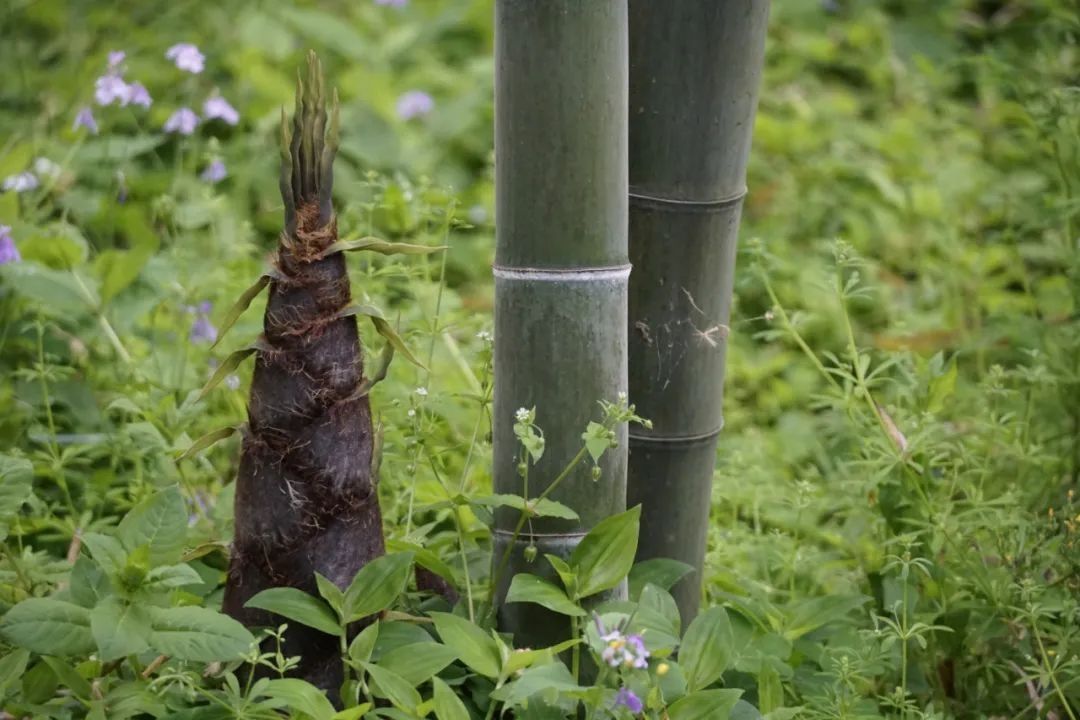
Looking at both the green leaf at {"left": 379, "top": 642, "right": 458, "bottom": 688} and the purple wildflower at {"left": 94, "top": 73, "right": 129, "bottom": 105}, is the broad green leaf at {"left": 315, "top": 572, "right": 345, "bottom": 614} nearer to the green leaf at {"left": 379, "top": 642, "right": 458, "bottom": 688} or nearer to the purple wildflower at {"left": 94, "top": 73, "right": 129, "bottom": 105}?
the green leaf at {"left": 379, "top": 642, "right": 458, "bottom": 688}

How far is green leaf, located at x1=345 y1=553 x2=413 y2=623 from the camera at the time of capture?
→ 1.40 meters

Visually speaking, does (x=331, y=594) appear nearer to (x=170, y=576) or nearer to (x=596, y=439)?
(x=170, y=576)

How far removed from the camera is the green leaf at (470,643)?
1378 mm

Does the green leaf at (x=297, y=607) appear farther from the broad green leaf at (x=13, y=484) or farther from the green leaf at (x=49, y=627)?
the broad green leaf at (x=13, y=484)

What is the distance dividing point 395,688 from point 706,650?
0.36m

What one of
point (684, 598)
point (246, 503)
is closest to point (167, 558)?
point (246, 503)

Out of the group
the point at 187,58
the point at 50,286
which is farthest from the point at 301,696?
the point at 187,58

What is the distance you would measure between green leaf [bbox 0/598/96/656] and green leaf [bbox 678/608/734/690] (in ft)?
2.15

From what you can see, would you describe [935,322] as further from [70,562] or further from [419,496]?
[70,562]

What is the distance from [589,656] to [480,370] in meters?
0.44

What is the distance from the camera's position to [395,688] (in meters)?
1.34

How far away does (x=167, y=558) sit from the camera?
4.47ft

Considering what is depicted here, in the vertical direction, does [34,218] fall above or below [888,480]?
above

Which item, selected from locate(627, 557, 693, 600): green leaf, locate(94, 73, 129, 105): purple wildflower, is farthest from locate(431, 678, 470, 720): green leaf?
locate(94, 73, 129, 105): purple wildflower
